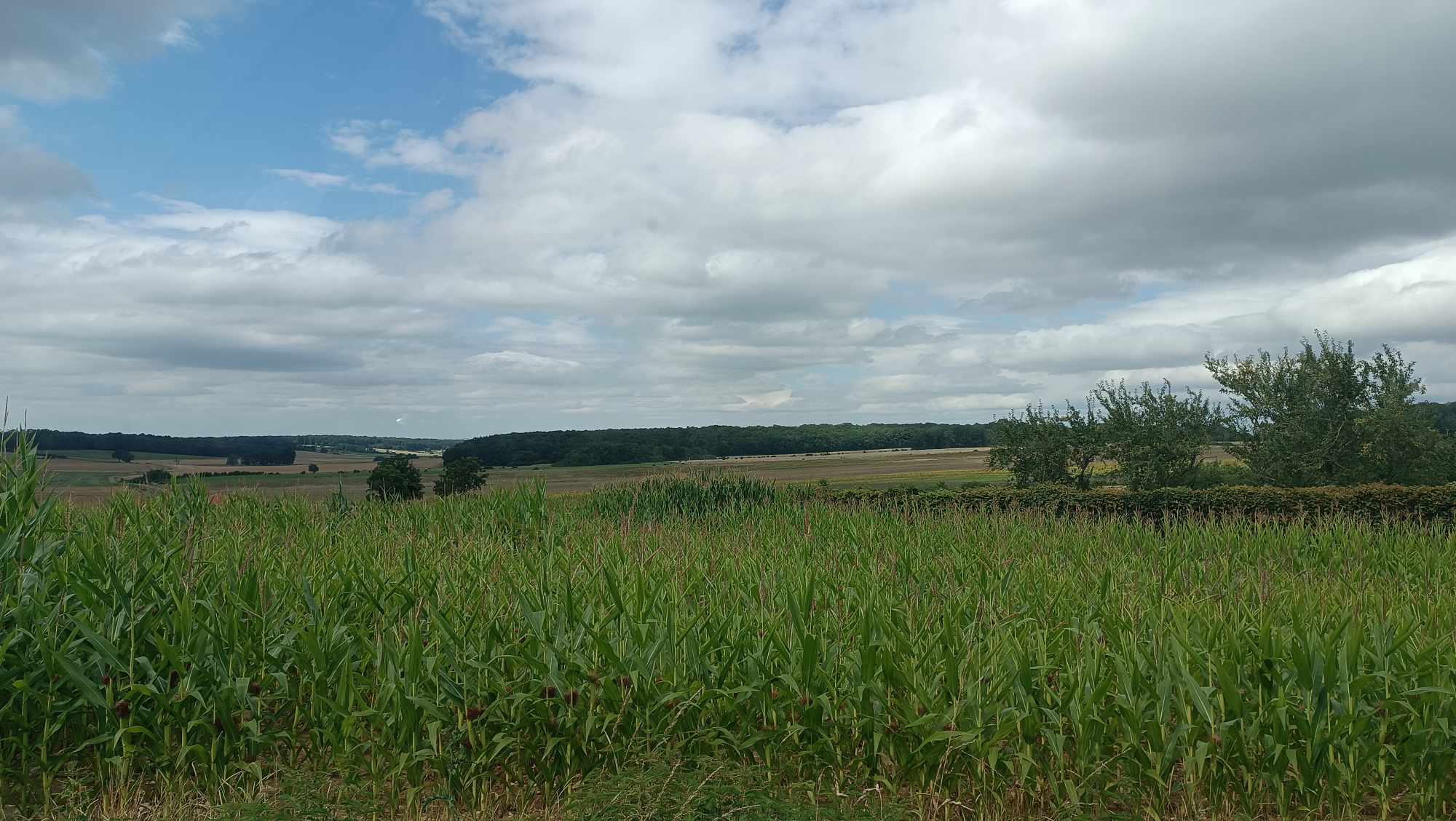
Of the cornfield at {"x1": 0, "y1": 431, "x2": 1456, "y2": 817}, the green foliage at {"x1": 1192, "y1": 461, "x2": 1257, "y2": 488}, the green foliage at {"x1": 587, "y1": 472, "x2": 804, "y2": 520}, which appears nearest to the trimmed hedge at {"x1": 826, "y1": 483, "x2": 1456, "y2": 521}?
the green foliage at {"x1": 587, "y1": 472, "x2": 804, "y2": 520}

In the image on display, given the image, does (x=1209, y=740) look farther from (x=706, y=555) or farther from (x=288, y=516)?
(x=288, y=516)

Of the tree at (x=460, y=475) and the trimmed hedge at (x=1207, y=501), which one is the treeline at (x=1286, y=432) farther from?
the tree at (x=460, y=475)

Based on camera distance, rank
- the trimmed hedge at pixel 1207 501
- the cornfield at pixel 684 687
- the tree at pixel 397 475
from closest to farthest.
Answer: the cornfield at pixel 684 687
the trimmed hedge at pixel 1207 501
the tree at pixel 397 475

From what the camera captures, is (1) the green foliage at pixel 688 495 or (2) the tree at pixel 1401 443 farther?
(2) the tree at pixel 1401 443

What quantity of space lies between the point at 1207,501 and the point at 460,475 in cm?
2743

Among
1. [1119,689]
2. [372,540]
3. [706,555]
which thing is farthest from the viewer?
[372,540]

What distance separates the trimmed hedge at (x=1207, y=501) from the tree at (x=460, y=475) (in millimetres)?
18482

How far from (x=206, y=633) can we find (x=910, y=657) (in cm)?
408

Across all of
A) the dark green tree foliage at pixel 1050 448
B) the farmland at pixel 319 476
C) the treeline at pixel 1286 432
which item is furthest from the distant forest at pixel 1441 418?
the farmland at pixel 319 476

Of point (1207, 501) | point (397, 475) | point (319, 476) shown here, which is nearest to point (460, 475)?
point (397, 475)

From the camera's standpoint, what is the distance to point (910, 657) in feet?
14.8

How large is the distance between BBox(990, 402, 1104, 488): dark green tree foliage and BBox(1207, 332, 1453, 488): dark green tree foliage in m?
4.47

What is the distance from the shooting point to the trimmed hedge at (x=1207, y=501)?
51.1ft

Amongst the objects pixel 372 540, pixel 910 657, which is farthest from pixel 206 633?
pixel 910 657
